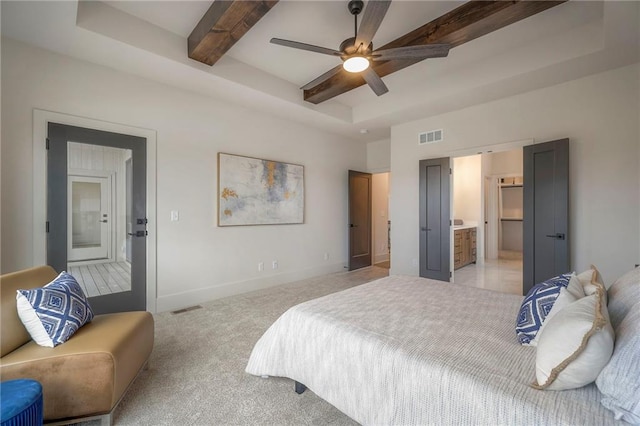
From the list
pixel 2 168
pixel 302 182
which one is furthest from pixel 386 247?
pixel 2 168

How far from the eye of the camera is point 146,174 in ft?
11.4

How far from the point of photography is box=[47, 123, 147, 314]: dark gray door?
2.91 meters

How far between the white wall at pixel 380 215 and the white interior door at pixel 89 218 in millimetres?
5108

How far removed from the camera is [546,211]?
11.6 ft

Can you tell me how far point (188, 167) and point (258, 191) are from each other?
1.10 meters

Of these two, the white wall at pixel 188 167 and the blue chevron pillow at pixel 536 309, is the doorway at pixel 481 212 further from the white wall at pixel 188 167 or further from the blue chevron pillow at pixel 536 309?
the blue chevron pillow at pixel 536 309

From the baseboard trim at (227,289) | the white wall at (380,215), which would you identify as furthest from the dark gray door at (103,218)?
the white wall at (380,215)

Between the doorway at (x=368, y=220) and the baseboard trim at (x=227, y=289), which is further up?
the doorway at (x=368, y=220)

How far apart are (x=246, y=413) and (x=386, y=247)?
6.08 meters

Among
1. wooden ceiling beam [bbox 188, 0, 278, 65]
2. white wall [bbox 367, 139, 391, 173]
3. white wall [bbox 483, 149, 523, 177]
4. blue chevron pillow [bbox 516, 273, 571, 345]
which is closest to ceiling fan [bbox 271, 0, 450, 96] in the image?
wooden ceiling beam [bbox 188, 0, 278, 65]

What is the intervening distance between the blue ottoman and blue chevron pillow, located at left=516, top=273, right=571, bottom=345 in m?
2.30

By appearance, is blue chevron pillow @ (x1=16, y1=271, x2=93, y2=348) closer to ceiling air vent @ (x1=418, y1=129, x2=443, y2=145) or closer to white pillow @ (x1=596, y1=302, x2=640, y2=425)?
white pillow @ (x1=596, y1=302, x2=640, y2=425)

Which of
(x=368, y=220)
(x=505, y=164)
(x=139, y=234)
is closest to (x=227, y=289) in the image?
(x=139, y=234)

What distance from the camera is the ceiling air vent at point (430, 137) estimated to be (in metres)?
4.66
